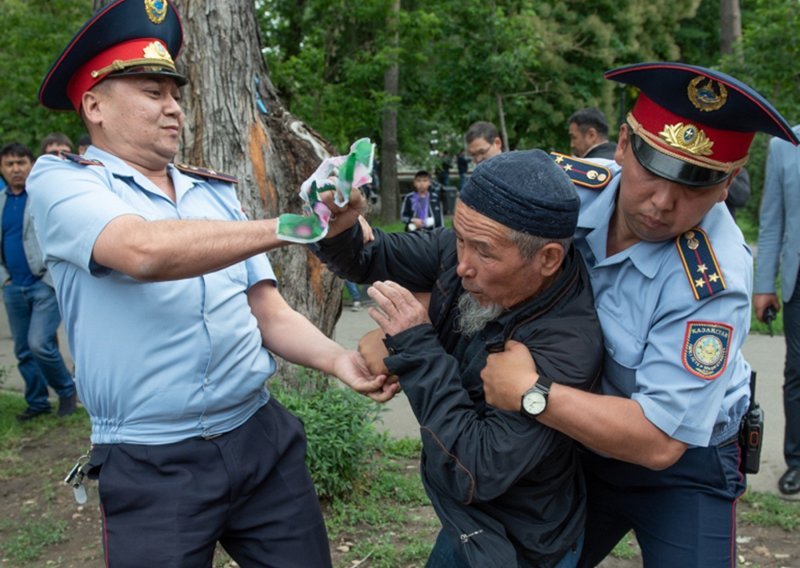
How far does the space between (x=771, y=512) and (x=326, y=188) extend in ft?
11.6

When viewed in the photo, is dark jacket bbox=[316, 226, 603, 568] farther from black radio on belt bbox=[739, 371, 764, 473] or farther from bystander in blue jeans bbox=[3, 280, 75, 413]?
bystander in blue jeans bbox=[3, 280, 75, 413]

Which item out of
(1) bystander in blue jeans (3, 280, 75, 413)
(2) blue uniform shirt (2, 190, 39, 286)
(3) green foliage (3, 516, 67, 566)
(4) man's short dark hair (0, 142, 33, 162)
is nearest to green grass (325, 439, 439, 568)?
(3) green foliage (3, 516, 67, 566)

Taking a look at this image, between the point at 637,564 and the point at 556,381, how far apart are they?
245 centimetres

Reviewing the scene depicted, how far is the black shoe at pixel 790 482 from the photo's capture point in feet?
15.2

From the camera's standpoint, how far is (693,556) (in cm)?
229

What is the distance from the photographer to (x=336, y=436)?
4.38 metres

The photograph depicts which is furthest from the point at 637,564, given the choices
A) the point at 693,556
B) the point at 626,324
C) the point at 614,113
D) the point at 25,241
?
the point at 614,113

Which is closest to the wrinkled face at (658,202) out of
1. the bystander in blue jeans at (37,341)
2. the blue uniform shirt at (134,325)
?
the blue uniform shirt at (134,325)

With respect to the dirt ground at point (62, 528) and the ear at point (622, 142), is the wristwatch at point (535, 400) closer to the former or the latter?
the ear at point (622, 142)

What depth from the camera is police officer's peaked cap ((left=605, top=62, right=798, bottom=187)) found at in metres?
1.97

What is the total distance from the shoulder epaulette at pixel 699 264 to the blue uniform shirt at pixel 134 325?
1.24 m

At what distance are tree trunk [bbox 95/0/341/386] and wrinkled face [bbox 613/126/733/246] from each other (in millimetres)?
2776

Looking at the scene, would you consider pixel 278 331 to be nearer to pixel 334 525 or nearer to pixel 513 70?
pixel 334 525

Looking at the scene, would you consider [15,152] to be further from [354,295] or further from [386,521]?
[354,295]
